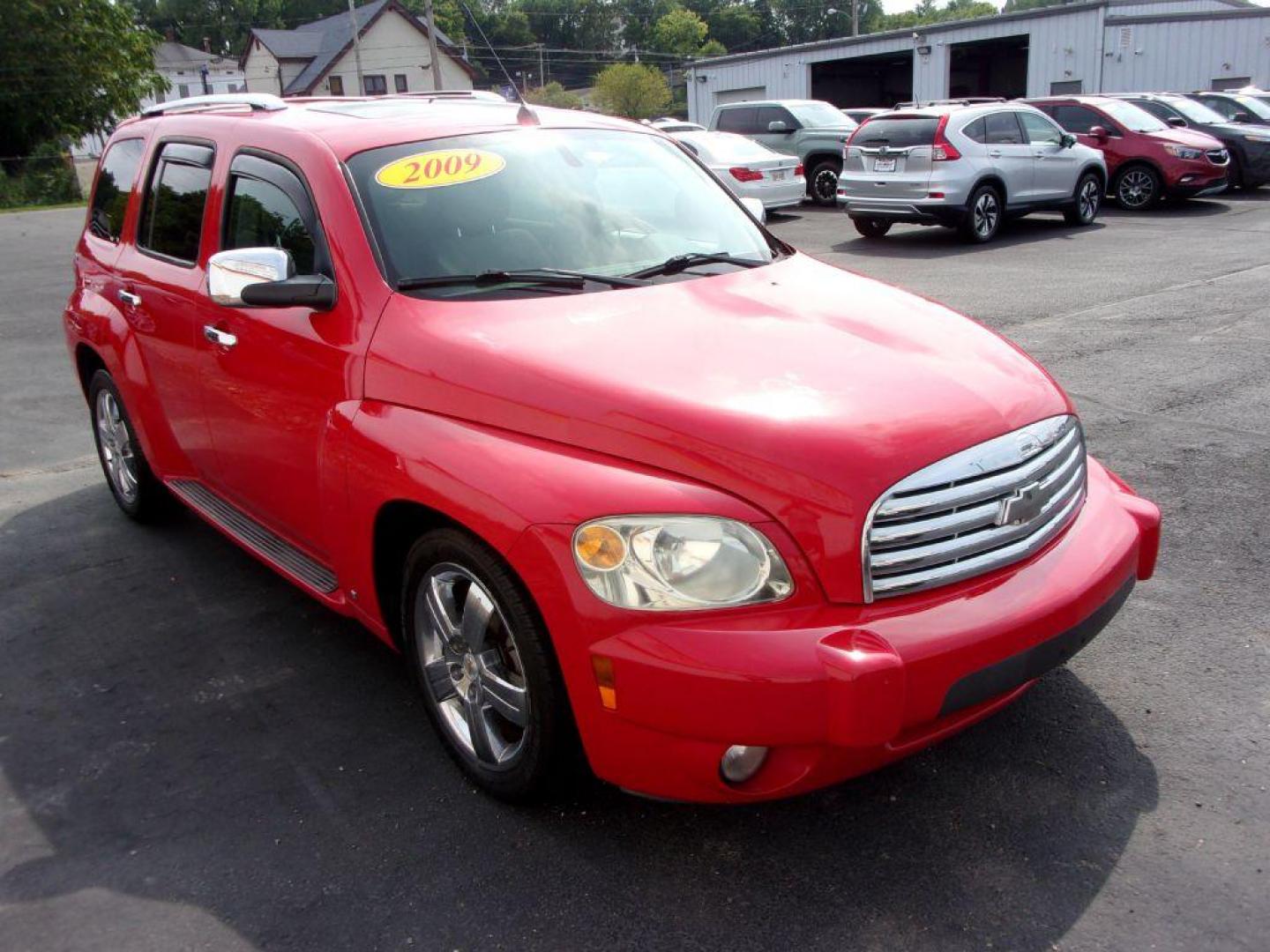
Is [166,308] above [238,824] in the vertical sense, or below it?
above

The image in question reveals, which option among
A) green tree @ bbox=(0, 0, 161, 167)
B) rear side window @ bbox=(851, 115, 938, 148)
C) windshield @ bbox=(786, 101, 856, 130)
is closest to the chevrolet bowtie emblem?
rear side window @ bbox=(851, 115, 938, 148)

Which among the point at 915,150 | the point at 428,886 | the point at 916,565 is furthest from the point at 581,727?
the point at 915,150

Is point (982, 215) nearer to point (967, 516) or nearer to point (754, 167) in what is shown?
point (754, 167)

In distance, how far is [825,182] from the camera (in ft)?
68.7

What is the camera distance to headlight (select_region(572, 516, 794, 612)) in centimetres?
257

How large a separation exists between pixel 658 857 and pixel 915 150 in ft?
43.6

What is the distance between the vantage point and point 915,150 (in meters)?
14.7

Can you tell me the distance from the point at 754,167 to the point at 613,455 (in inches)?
634

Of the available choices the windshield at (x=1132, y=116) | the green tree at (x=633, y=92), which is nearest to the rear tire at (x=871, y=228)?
the windshield at (x=1132, y=116)

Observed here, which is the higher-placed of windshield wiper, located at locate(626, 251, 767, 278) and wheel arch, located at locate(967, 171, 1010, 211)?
windshield wiper, located at locate(626, 251, 767, 278)

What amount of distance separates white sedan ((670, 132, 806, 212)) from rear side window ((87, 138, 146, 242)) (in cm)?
1283

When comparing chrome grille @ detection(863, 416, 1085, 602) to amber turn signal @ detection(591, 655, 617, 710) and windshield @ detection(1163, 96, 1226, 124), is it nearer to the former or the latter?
amber turn signal @ detection(591, 655, 617, 710)

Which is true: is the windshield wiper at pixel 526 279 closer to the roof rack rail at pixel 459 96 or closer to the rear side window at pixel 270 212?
the rear side window at pixel 270 212

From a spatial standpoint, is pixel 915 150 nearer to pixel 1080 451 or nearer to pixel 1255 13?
pixel 1080 451
